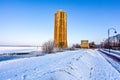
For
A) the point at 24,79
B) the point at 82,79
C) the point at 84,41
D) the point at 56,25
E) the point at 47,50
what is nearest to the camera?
the point at 24,79

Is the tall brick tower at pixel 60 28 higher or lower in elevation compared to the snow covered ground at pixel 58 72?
higher

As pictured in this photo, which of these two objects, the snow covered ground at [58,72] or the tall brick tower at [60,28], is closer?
the snow covered ground at [58,72]

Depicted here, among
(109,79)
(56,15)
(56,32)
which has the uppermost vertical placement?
(56,15)

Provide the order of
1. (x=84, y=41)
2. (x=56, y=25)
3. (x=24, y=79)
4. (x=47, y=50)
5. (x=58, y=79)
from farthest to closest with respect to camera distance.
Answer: (x=56, y=25) < (x=84, y=41) < (x=47, y=50) < (x=24, y=79) < (x=58, y=79)

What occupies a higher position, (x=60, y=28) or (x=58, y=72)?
(x=60, y=28)

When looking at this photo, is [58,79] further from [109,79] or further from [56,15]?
[56,15]

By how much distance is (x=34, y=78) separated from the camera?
35.4 feet

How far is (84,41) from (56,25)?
7979 cm

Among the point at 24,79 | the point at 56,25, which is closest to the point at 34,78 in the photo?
the point at 24,79

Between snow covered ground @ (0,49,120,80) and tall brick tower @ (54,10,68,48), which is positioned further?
tall brick tower @ (54,10,68,48)

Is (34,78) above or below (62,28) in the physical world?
below

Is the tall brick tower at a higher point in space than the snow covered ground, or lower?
higher

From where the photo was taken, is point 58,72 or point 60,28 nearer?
point 58,72

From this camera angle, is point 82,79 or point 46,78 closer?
point 46,78
